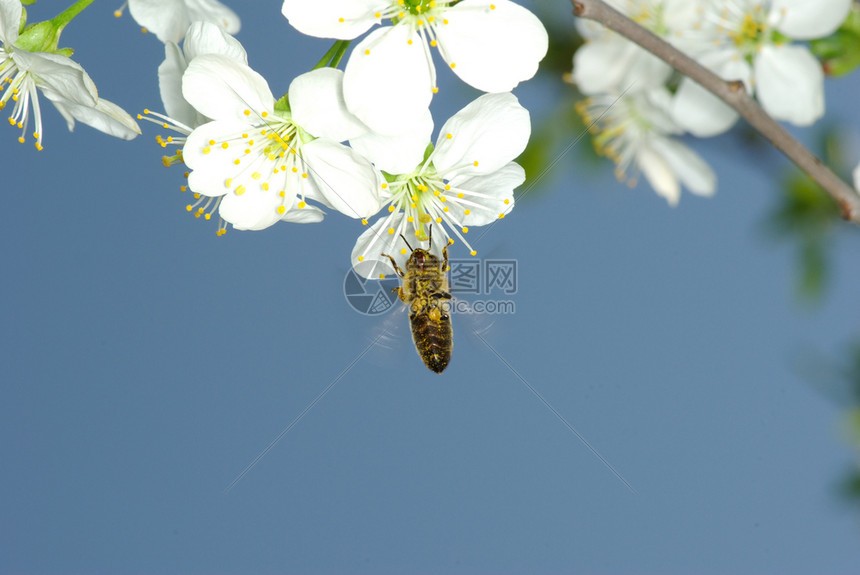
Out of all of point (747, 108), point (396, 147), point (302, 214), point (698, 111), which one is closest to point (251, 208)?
point (302, 214)

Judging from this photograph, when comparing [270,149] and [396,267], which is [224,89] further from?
[396,267]

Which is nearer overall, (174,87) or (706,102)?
(174,87)

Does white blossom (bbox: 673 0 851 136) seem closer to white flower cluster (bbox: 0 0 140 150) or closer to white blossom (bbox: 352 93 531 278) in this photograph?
white blossom (bbox: 352 93 531 278)

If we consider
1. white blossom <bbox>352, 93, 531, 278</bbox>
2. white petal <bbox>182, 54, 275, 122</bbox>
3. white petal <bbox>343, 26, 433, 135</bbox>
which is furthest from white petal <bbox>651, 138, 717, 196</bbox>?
white petal <bbox>182, 54, 275, 122</bbox>

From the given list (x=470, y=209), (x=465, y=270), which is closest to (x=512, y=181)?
(x=470, y=209)

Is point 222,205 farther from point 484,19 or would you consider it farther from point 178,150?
point 484,19
